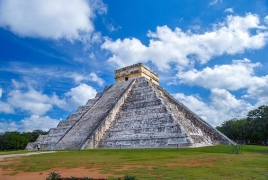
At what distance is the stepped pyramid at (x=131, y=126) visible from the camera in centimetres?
1686

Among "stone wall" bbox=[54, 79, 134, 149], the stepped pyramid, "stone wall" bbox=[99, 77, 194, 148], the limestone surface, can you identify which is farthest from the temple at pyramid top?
"stone wall" bbox=[99, 77, 194, 148]

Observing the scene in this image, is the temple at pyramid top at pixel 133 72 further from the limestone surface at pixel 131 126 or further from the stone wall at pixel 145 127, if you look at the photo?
the stone wall at pixel 145 127

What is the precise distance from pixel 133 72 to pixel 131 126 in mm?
11122

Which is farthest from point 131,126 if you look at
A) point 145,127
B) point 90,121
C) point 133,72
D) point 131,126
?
point 133,72

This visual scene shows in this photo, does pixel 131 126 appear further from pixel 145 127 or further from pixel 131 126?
pixel 145 127

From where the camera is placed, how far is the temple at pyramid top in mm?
28562

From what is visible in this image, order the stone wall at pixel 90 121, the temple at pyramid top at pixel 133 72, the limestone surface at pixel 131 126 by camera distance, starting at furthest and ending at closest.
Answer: the temple at pyramid top at pixel 133 72 → the stone wall at pixel 90 121 → the limestone surface at pixel 131 126

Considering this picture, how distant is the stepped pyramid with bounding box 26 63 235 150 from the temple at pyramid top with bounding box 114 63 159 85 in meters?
1.57

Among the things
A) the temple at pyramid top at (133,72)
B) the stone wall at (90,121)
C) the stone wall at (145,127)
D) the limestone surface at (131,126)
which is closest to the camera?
the stone wall at (145,127)

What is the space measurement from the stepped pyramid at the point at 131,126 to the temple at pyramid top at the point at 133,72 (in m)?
1.57

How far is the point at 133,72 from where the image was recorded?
94.6 ft

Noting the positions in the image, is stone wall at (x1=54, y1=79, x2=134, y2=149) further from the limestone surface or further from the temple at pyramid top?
the temple at pyramid top

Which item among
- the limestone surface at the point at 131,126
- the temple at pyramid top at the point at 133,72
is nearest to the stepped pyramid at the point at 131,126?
the limestone surface at the point at 131,126

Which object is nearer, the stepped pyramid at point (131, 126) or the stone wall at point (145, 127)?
the stone wall at point (145, 127)
